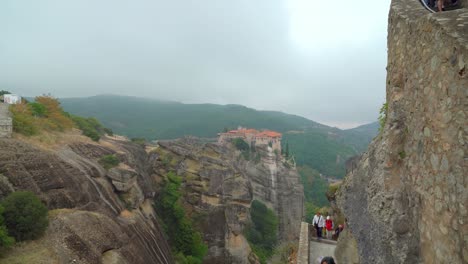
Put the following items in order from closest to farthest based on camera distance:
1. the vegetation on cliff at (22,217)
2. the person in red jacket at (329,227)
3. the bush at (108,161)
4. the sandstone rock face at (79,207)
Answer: the person in red jacket at (329,227)
the vegetation on cliff at (22,217)
the sandstone rock face at (79,207)
the bush at (108,161)

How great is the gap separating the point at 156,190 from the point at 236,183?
10792 mm

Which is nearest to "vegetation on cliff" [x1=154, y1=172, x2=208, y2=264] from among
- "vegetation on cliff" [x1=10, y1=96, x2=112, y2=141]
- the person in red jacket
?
"vegetation on cliff" [x1=10, y1=96, x2=112, y2=141]

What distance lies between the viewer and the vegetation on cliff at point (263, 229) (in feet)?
167

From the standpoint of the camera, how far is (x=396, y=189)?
5.11 meters

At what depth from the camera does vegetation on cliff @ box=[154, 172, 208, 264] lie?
33.3m

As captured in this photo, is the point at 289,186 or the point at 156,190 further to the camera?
the point at 289,186

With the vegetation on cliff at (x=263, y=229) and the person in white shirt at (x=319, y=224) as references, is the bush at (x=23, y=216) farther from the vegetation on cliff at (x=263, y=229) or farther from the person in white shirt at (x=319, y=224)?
the vegetation on cliff at (x=263, y=229)

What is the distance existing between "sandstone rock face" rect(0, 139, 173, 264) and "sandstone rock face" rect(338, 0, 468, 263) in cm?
1434

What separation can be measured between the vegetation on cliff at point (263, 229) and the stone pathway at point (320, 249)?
1526 inches

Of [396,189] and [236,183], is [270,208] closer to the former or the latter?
[236,183]

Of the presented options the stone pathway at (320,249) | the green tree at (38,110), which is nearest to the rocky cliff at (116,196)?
the green tree at (38,110)

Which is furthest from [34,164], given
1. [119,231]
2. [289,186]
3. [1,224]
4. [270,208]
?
[289,186]

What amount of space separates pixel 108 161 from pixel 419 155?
26.9 m

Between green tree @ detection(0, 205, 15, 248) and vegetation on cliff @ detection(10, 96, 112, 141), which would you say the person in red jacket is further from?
vegetation on cliff @ detection(10, 96, 112, 141)
